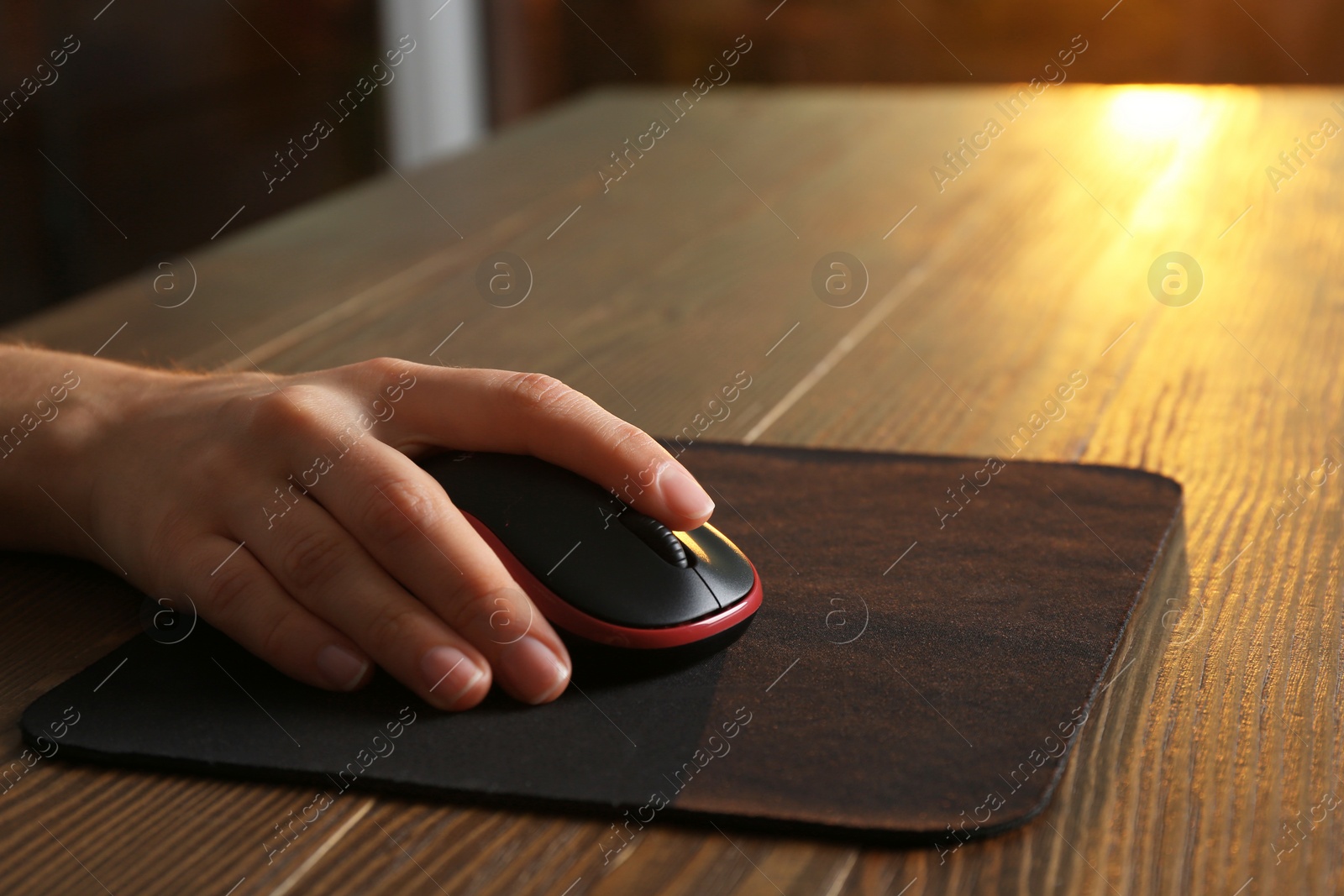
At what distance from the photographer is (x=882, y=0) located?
13.5 ft

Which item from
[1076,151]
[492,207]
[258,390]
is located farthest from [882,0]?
[258,390]

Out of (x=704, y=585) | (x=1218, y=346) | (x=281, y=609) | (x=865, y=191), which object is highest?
(x=281, y=609)

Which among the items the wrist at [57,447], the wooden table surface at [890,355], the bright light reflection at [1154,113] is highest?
the wrist at [57,447]

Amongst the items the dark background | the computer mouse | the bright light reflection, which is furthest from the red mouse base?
the dark background

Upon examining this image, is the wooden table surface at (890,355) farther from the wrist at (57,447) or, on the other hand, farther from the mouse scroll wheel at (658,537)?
the mouse scroll wheel at (658,537)

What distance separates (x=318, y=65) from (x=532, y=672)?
3341 millimetres

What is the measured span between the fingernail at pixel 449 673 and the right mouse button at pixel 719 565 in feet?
0.36

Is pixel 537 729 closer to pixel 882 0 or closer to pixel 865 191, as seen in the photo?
pixel 865 191

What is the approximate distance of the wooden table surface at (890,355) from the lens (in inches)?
17.9

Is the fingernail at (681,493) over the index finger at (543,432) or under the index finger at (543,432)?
under

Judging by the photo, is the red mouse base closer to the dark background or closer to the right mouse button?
the right mouse button

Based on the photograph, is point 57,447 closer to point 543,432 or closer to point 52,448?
point 52,448

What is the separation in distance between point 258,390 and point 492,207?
872 mm

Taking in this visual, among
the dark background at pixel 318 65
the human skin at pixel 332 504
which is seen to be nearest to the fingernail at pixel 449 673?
the human skin at pixel 332 504
